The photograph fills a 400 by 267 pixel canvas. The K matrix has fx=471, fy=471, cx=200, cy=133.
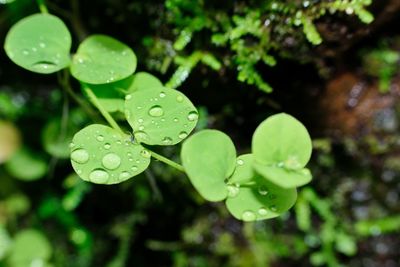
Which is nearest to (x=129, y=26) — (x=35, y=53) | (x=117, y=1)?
(x=117, y=1)

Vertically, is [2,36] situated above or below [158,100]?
below

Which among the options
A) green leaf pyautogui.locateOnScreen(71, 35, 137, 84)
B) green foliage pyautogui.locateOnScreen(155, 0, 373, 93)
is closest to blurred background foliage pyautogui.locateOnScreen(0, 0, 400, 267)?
green foliage pyautogui.locateOnScreen(155, 0, 373, 93)

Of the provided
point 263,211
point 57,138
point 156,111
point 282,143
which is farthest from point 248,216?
point 57,138

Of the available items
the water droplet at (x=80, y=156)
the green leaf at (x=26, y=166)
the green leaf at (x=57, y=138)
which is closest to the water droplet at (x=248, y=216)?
the water droplet at (x=80, y=156)

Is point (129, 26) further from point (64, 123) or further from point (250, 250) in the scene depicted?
point (250, 250)

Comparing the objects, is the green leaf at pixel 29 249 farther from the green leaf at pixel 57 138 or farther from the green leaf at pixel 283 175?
the green leaf at pixel 283 175

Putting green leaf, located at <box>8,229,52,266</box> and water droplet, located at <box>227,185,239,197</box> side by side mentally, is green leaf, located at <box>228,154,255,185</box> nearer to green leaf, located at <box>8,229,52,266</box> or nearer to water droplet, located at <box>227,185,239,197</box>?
water droplet, located at <box>227,185,239,197</box>

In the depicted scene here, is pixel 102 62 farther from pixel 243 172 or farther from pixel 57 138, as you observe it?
pixel 57 138
